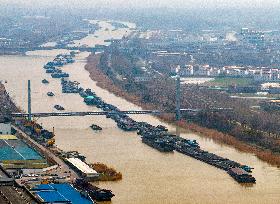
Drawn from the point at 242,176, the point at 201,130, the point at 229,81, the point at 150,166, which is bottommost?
the point at 229,81

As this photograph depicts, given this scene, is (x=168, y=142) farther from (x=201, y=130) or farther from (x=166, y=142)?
(x=201, y=130)

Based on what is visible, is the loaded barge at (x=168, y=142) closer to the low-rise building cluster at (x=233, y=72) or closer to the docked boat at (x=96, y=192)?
the docked boat at (x=96, y=192)

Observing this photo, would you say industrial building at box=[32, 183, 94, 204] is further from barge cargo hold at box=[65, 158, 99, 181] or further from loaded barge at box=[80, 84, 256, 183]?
loaded barge at box=[80, 84, 256, 183]

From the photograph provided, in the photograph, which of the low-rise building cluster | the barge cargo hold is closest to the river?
the barge cargo hold

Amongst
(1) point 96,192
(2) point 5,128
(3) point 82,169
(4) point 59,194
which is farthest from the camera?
(2) point 5,128

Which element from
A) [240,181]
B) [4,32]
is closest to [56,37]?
[4,32]

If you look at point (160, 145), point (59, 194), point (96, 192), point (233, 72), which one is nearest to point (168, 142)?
point (160, 145)

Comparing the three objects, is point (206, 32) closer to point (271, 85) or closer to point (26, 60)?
Result: point (26, 60)
